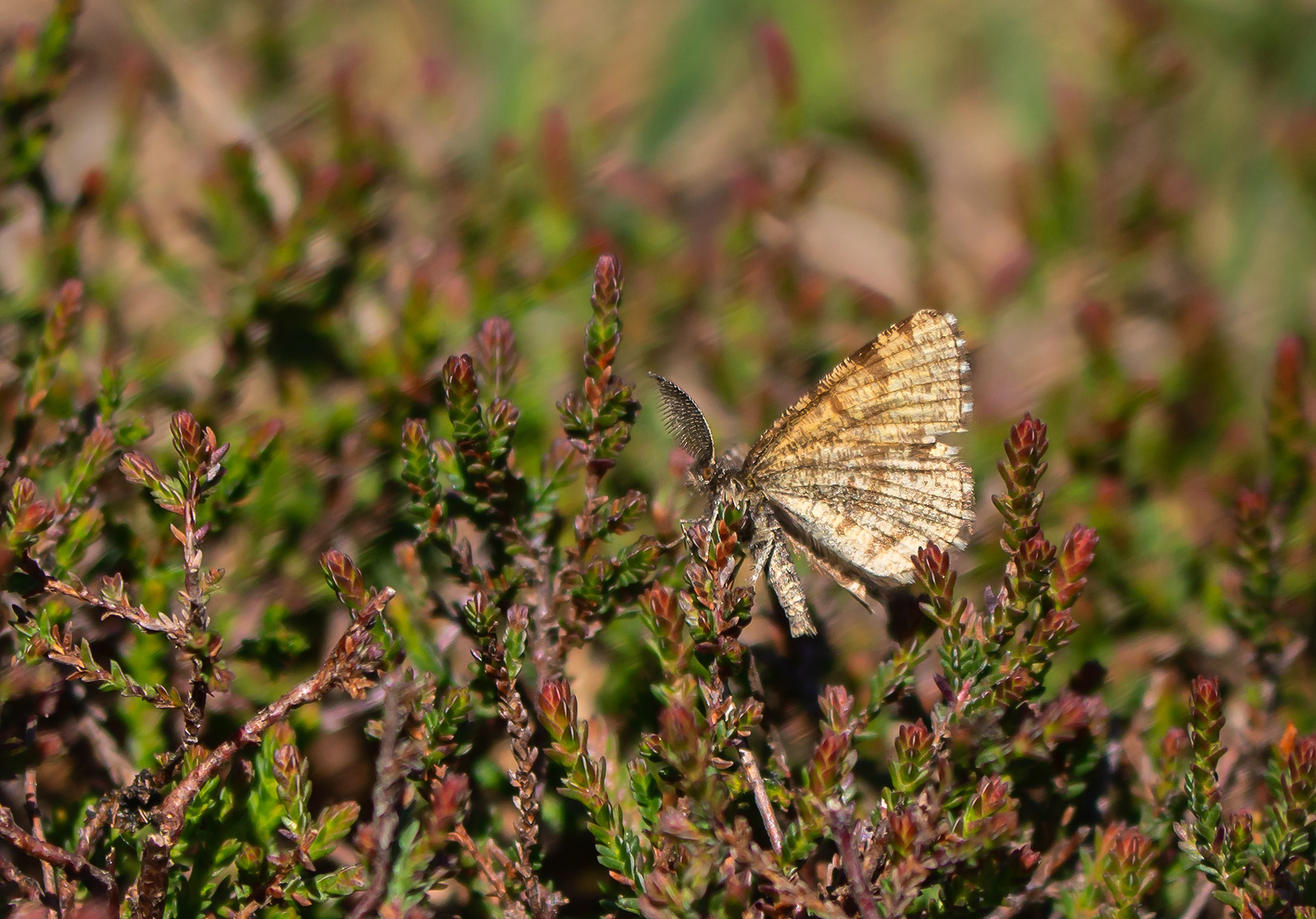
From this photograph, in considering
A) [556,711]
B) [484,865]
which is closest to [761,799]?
[556,711]

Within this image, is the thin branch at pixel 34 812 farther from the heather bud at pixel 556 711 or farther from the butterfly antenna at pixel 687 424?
the butterfly antenna at pixel 687 424

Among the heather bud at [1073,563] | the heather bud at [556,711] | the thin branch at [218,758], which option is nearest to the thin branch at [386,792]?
the thin branch at [218,758]

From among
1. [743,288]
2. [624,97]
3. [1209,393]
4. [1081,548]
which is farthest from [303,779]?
[624,97]

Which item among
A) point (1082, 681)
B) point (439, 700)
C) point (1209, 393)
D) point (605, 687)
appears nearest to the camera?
point (439, 700)

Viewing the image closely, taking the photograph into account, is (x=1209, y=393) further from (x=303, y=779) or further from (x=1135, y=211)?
(x=303, y=779)

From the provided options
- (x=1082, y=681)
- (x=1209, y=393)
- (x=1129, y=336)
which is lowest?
(x=1082, y=681)

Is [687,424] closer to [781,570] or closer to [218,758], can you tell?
[781,570]

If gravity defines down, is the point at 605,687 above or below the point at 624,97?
below

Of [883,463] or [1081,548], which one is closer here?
[1081,548]
